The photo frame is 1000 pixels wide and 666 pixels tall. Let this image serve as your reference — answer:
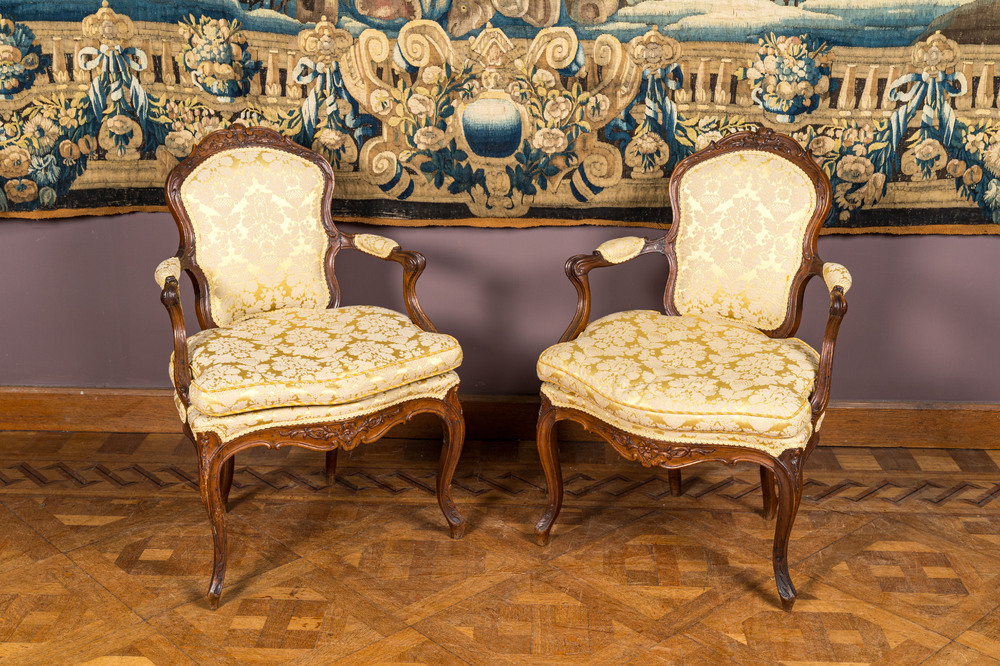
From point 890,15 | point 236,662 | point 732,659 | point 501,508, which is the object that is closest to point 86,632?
point 236,662

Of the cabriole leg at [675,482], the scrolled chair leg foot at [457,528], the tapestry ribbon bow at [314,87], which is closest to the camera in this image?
the scrolled chair leg foot at [457,528]

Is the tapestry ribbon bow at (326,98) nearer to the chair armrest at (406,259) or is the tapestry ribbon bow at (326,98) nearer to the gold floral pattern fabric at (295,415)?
the chair armrest at (406,259)

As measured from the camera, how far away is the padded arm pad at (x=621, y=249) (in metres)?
2.77

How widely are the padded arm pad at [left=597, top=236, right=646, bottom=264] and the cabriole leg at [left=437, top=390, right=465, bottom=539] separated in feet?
2.08

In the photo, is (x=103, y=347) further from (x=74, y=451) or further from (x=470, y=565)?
(x=470, y=565)

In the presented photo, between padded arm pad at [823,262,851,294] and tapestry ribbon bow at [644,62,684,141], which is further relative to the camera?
tapestry ribbon bow at [644,62,684,141]

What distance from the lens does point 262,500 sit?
2.96m

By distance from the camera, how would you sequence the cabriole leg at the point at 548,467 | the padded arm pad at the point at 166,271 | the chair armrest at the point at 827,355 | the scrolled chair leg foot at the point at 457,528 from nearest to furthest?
the chair armrest at the point at 827,355 < the padded arm pad at the point at 166,271 < the cabriole leg at the point at 548,467 < the scrolled chair leg foot at the point at 457,528

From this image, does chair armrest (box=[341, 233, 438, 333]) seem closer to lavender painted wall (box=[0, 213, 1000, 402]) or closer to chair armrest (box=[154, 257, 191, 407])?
lavender painted wall (box=[0, 213, 1000, 402])

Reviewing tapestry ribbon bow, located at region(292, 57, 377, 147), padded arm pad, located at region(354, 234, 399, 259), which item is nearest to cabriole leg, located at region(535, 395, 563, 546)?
padded arm pad, located at region(354, 234, 399, 259)

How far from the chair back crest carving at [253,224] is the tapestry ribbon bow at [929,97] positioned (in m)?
1.89

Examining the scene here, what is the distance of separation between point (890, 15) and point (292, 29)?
1963 mm

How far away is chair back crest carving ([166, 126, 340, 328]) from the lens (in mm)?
2754

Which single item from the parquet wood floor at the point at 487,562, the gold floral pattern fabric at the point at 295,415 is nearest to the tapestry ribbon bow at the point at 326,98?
the gold floral pattern fabric at the point at 295,415
